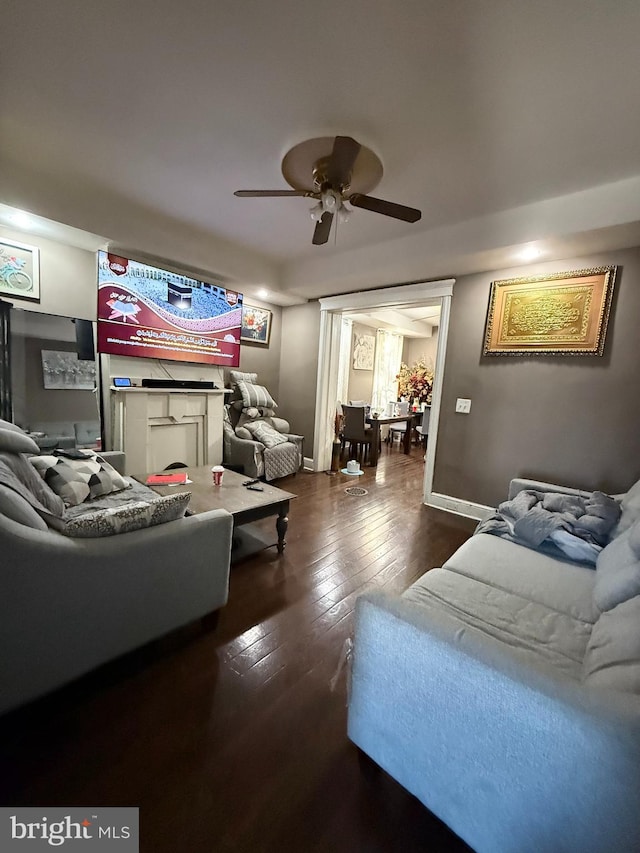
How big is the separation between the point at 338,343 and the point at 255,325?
116cm

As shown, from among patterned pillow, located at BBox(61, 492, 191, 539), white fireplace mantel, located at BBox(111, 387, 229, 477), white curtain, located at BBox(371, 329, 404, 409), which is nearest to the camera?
patterned pillow, located at BBox(61, 492, 191, 539)

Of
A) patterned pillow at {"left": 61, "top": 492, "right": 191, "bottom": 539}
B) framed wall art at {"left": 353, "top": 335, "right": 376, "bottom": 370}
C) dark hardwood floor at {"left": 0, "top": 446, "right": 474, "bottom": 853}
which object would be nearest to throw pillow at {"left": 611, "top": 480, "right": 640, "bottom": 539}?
dark hardwood floor at {"left": 0, "top": 446, "right": 474, "bottom": 853}

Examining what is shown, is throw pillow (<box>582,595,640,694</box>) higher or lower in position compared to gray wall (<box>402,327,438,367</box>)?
lower

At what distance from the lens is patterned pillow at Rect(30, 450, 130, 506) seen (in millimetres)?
1840

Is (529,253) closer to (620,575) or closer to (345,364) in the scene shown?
(620,575)

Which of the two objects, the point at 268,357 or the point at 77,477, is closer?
the point at 77,477

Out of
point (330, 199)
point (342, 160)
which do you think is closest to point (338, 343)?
point (330, 199)

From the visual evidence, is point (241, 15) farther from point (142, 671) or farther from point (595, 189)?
point (142, 671)

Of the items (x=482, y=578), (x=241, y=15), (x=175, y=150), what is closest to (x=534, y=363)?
(x=482, y=578)

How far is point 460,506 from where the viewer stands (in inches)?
130

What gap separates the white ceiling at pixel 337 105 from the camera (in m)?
Result: 1.28

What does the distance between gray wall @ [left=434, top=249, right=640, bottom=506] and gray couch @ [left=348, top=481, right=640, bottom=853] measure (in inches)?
68.4

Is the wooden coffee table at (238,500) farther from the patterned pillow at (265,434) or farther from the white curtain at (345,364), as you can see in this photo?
the white curtain at (345,364)

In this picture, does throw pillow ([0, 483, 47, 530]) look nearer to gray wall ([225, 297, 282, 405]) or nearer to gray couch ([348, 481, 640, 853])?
gray couch ([348, 481, 640, 853])
